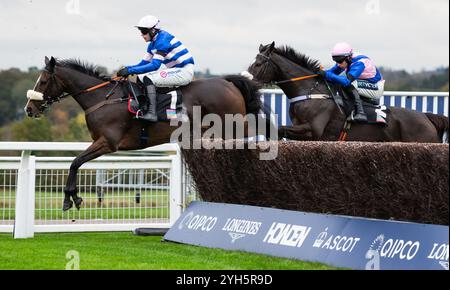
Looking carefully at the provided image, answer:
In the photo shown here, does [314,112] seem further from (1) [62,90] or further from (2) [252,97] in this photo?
(1) [62,90]

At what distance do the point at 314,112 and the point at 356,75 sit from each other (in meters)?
0.64

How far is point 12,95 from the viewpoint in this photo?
37.8m

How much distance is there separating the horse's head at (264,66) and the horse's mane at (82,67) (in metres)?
1.78

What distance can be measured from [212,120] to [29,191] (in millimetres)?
2156

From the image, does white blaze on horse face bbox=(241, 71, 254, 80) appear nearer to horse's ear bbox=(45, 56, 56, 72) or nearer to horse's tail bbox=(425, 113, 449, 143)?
horse's ear bbox=(45, 56, 56, 72)

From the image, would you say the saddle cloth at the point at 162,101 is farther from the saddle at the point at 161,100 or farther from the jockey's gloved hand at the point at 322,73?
the jockey's gloved hand at the point at 322,73

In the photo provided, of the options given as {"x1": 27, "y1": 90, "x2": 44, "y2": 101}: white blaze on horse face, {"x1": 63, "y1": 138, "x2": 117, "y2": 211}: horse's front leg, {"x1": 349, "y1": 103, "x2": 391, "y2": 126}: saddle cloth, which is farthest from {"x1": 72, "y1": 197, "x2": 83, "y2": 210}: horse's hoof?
{"x1": 349, "y1": 103, "x2": 391, "y2": 126}: saddle cloth

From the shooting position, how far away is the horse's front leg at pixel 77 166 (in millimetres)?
9008

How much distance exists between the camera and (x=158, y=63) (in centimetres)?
963

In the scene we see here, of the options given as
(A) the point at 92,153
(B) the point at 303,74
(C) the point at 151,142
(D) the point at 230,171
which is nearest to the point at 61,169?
(A) the point at 92,153

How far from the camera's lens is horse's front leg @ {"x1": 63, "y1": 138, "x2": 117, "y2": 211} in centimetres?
901

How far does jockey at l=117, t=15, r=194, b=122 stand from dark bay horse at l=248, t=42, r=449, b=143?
129 centimetres

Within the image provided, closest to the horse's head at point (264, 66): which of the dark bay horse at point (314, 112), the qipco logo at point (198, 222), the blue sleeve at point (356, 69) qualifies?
the dark bay horse at point (314, 112)

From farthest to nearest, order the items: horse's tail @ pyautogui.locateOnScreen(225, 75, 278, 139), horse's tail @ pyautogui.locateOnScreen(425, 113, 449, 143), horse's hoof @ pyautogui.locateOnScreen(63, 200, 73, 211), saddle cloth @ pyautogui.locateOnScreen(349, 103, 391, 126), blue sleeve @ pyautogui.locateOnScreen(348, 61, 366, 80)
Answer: horse's tail @ pyautogui.locateOnScreen(425, 113, 449, 143), saddle cloth @ pyautogui.locateOnScreen(349, 103, 391, 126), blue sleeve @ pyautogui.locateOnScreen(348, 61, 366, 80), horse's tail @ pyautogui.locateOnScreen(225, 75, 278, 139), horse's hoof @ pyautogui.locateOnScreen(63, 200, 73, 211)
